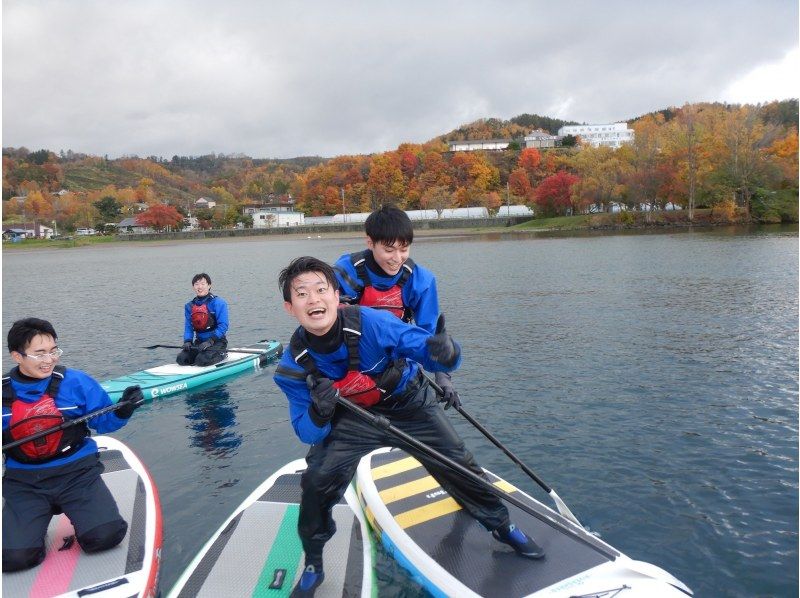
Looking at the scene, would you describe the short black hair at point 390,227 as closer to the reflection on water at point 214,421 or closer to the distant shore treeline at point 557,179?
the reflection on water at point 214,421

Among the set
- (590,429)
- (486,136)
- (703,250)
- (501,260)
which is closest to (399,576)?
(590,429)

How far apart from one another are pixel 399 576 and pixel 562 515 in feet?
5.94

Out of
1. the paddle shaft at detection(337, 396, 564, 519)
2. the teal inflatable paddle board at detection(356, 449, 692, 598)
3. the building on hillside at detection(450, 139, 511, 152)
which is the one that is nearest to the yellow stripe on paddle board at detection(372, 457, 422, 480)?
the teal inflatable paddle board at detection(356, 449, 692, 598)

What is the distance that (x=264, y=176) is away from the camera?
19600 centimetres

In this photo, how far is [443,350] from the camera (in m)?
3.89

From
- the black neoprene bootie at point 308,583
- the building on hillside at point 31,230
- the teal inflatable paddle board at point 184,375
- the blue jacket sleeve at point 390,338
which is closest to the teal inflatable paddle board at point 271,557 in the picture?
the black neoprene bootie at point 308,583

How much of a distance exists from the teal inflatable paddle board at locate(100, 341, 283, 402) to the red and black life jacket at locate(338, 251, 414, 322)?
7.07 meters

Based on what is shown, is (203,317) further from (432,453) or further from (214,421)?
(432,453)

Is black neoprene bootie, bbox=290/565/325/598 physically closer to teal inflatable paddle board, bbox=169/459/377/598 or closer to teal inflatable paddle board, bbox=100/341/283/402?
teal inflatable paddle board, bbox=169/459/377/598

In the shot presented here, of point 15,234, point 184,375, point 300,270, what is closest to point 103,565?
point 300,270

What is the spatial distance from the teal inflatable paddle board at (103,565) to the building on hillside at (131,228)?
112364mm

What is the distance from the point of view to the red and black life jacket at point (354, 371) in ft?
13.5

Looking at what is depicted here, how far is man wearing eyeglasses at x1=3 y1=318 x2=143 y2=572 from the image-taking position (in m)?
4.96

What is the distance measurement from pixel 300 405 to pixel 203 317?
886 centimetres
